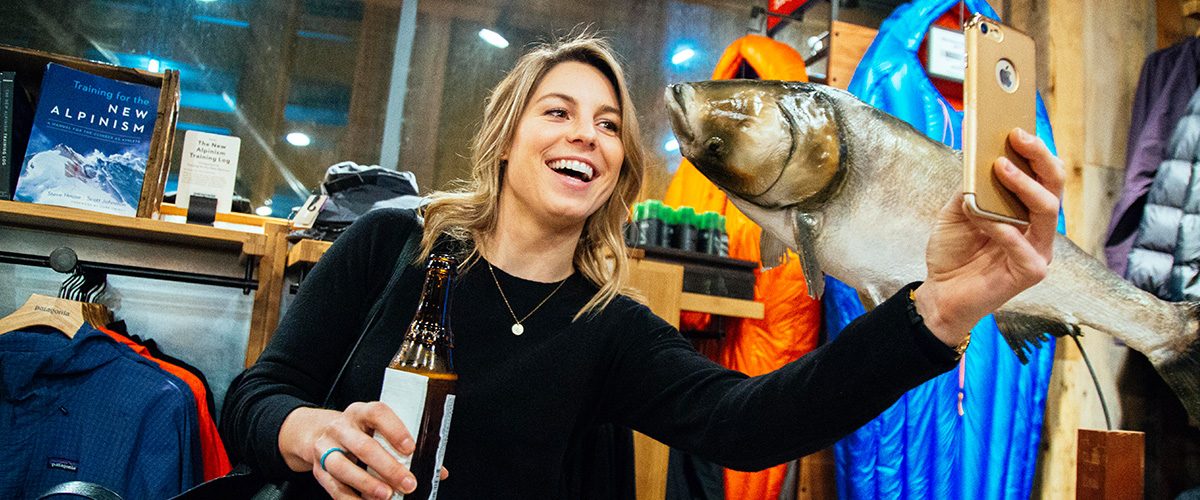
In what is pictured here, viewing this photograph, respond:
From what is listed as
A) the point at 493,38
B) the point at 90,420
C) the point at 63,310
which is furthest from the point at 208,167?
the point at 493,38

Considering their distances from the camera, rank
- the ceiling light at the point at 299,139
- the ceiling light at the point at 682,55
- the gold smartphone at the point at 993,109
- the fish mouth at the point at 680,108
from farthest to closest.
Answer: the ceiling light at the point at 682,55 → the ceiling light at the point at 299,139 → the fish mouth at the point at 680,108 → the gold smartphone at the point at 993,109

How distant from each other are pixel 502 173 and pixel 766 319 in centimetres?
177

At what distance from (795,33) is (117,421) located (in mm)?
3193

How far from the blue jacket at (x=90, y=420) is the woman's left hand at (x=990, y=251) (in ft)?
6.51

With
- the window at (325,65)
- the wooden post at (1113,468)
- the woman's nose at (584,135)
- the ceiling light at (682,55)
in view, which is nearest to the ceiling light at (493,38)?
the window at (325,65)

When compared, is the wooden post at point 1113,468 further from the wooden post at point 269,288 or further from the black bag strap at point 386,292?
the wooden post at point 269,288

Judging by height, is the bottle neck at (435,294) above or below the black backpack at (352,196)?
below

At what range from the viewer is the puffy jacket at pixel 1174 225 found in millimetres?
2385

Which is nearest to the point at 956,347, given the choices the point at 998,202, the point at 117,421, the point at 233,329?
the point at 998,202

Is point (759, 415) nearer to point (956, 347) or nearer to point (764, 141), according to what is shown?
point (956, 347)

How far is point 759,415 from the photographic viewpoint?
1038 millimetres

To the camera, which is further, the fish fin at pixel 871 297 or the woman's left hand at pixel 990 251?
the fish fin at pixel 871 297

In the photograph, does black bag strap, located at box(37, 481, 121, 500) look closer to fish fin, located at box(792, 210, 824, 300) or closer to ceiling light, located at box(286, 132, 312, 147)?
fish fin, located at box(792, 210, 824, 300)

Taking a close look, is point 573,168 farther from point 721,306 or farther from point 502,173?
point 721,306
